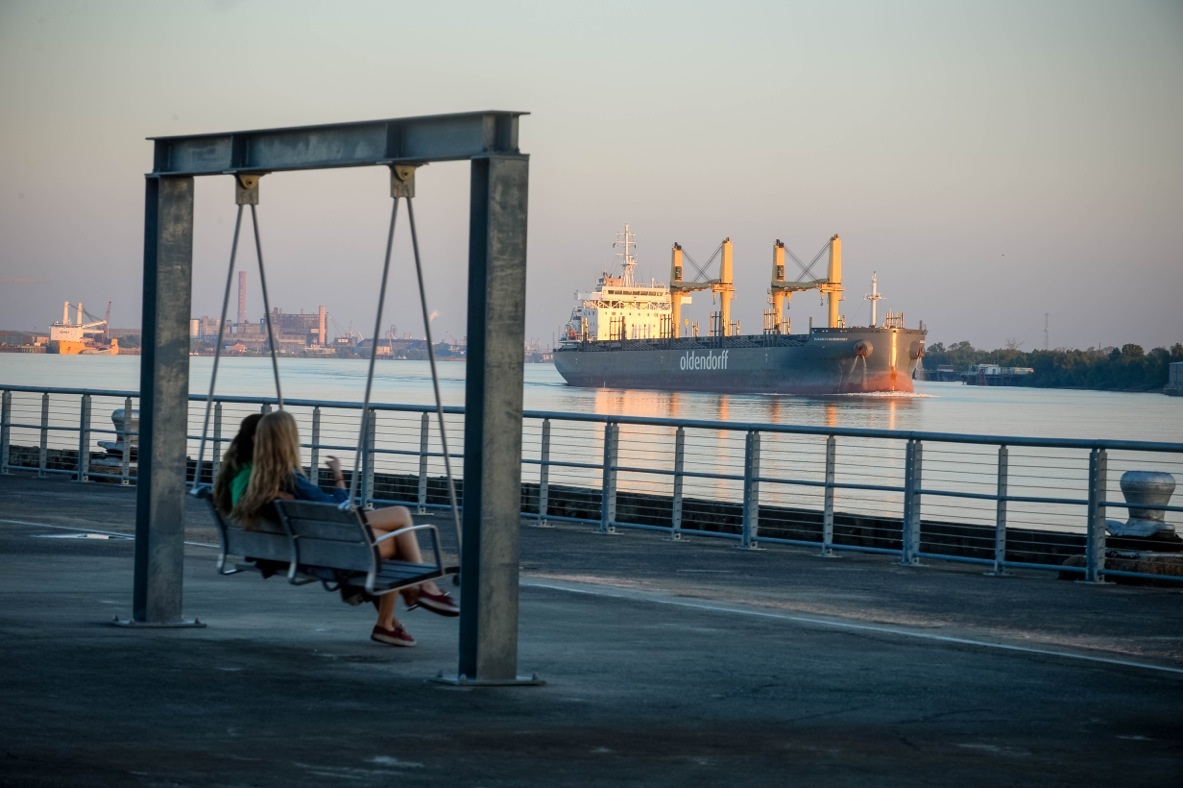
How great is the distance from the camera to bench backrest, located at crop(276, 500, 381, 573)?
23.7 feet

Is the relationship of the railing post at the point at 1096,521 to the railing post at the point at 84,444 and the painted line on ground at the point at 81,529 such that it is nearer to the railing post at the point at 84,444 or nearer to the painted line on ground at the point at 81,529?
the painted line on ground at the point at 81,529

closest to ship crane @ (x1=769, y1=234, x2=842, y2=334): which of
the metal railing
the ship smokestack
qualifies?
the ship smokestack

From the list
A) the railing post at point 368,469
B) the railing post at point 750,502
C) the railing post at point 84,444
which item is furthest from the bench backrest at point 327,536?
the railing post at point 84,444

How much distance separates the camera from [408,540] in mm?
8086

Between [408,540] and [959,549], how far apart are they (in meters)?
9.36

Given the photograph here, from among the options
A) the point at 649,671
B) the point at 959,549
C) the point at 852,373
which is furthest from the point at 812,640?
the point at 852,373

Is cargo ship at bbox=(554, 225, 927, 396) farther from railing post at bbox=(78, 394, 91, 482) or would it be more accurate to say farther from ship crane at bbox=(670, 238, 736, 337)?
railing post at bbox=(78, 394, 91, 482)

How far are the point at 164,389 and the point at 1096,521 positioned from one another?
7069mm

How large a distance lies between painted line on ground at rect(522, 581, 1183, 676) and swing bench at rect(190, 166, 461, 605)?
8.51 feet

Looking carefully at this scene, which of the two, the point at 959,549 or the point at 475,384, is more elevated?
the point at 475,384

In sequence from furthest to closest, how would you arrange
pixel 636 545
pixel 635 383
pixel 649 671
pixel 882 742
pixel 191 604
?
pixel 635 383, pixel 636 545, pixel 191 604, pixel 649 671, pixel 882 742

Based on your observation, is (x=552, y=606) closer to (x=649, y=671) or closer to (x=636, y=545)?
(x=649, y=671)

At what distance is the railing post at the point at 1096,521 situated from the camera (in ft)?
40.1

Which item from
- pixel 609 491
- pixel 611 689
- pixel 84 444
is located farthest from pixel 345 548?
pixel 84 444
